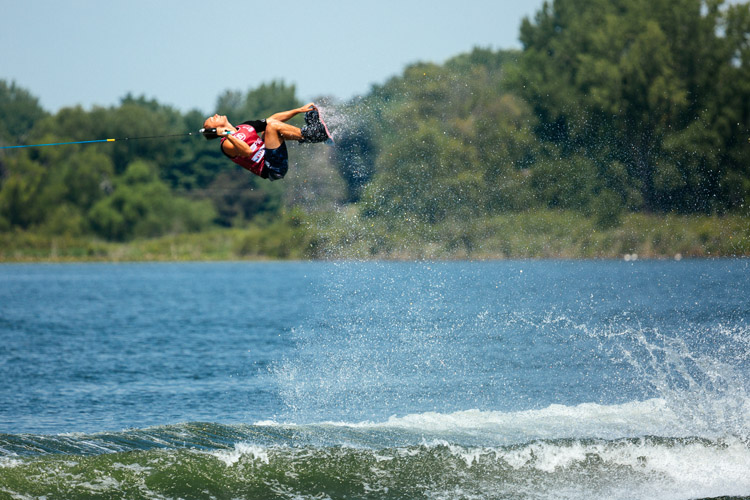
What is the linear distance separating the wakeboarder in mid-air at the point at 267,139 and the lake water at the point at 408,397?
2868 mm

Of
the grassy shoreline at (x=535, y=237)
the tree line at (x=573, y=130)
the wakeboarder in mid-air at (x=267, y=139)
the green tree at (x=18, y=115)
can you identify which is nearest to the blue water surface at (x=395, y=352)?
the wakeboarder in mid-air at (x=267, y=139)

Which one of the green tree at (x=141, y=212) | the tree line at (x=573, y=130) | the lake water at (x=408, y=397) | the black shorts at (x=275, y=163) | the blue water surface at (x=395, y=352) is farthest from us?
the green tree at (x=141, y=212)

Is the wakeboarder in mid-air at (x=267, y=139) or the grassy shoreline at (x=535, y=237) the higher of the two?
the wakeboarder in mid-air at (x=267, y=139)

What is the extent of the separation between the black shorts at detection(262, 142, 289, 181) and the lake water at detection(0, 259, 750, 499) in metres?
2.80

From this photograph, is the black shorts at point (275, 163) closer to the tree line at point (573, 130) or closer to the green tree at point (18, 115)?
the tree line at point (573, 130)

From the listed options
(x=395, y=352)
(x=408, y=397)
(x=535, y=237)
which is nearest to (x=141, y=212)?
(x=535, y=237)

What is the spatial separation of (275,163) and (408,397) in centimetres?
396

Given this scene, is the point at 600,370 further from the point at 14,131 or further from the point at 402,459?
the point at 14,131

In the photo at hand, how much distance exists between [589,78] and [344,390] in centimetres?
3184

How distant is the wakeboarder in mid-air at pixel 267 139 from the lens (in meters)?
7.80

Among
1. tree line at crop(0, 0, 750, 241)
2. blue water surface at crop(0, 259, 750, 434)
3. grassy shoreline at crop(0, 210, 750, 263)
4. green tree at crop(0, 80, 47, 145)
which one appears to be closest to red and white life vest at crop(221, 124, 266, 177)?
blue water surface at crop(0, 259, 750, 434)

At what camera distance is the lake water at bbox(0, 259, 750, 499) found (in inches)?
297

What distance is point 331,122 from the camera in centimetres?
977

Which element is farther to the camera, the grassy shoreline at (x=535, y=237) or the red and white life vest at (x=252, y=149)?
the grassy shoreline at (x=535, y=237)
